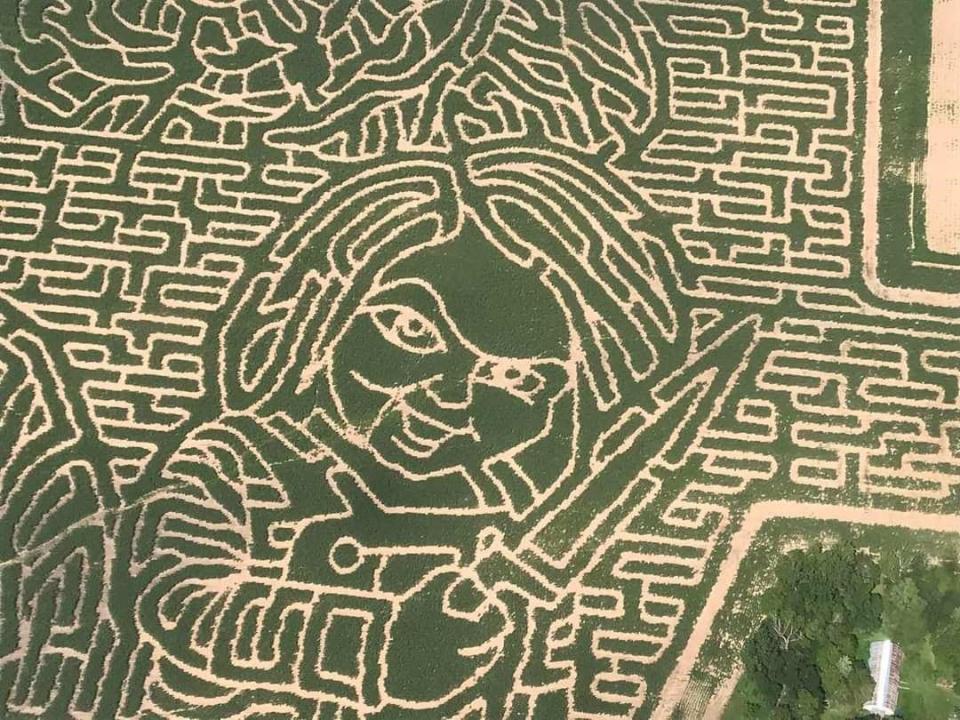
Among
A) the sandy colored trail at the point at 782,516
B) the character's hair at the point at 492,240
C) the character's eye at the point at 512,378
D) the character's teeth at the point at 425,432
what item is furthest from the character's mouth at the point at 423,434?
the sandy colored trail at the point at 782,516

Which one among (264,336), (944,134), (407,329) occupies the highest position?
(944,134)

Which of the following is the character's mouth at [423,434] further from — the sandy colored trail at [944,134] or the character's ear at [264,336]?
the sandy colored trail at [944,134]

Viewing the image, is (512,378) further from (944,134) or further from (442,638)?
(944,134)

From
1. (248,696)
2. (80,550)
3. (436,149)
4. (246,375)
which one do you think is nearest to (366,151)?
(436,149)

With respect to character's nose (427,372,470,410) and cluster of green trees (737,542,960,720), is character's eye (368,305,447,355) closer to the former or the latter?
character's nose (427,372,470,410)

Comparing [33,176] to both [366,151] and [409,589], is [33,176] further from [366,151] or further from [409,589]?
[409,589]

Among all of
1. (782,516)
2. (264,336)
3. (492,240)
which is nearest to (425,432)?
(264,336)
